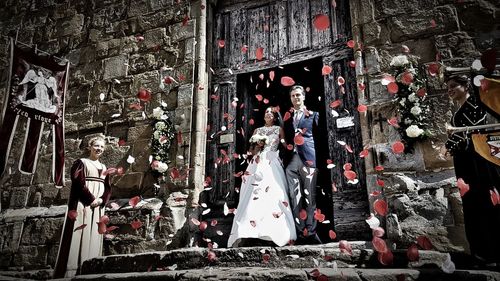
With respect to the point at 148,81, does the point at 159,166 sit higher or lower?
lower

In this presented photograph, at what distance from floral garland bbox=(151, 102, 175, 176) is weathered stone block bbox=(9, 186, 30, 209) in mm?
2131

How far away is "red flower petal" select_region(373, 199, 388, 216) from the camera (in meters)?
3.65

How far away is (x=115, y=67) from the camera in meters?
5.46

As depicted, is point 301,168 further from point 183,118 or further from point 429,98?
point 183,118

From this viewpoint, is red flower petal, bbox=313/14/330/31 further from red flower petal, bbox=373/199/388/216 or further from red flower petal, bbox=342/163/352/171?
red flower petal, bbox=373/199/388/216

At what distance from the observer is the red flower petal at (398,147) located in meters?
3.75

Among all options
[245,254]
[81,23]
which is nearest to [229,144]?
[245,254]

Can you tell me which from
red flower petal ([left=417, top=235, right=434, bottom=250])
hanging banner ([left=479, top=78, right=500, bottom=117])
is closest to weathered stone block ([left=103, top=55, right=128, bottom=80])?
red flower petal ([left=417, top=235, right=434, bottom=250])

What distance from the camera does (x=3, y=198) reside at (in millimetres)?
5457

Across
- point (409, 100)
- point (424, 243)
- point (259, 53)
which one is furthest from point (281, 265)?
point (259, 53)

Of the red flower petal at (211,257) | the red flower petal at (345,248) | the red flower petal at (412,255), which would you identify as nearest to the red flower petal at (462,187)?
the red flower petal at (412,255)

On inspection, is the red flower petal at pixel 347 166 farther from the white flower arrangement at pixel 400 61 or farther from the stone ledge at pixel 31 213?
the stone ledge at pixel 31 213

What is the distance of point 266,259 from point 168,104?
2586 mm

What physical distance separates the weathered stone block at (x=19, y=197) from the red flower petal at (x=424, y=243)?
16.6 feet
